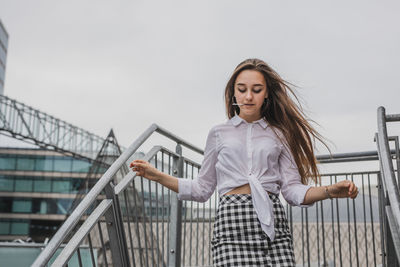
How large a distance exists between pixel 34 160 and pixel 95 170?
963 inches

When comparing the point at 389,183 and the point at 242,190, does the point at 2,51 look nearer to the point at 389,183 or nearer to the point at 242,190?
the point at 242,190

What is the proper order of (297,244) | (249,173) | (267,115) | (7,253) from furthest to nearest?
1. (297,244)
2. (7,253)
3. (267,115)
4. (249,173)

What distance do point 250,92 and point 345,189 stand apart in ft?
2.22

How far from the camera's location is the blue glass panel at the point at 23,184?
110ft

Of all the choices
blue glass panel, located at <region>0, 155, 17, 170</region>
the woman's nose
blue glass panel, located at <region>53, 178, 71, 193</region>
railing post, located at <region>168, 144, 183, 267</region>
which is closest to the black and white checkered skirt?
the woman's nose

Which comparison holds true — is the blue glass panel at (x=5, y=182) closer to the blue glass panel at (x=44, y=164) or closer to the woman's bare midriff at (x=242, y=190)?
the blue glass panel at (x=44, y=164)

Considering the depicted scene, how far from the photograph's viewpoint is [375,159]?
4551 millimetres

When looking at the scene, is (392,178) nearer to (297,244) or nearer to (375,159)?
(375,159)

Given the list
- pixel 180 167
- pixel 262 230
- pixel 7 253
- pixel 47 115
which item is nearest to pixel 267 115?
pixel 262 230

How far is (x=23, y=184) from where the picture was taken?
34.2 metres

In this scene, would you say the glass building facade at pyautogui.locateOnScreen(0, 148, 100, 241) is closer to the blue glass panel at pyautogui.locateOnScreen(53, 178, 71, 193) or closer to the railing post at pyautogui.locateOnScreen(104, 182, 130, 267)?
the blue glass panel at pyautogui.locateOnScreen(53, 178, 71, 193)

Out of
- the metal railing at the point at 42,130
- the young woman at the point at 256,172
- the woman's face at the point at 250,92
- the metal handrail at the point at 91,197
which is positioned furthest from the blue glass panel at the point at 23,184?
the woman's face at the point at 250,92

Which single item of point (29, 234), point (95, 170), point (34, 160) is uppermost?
point (34, 160)

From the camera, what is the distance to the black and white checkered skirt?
210cm
